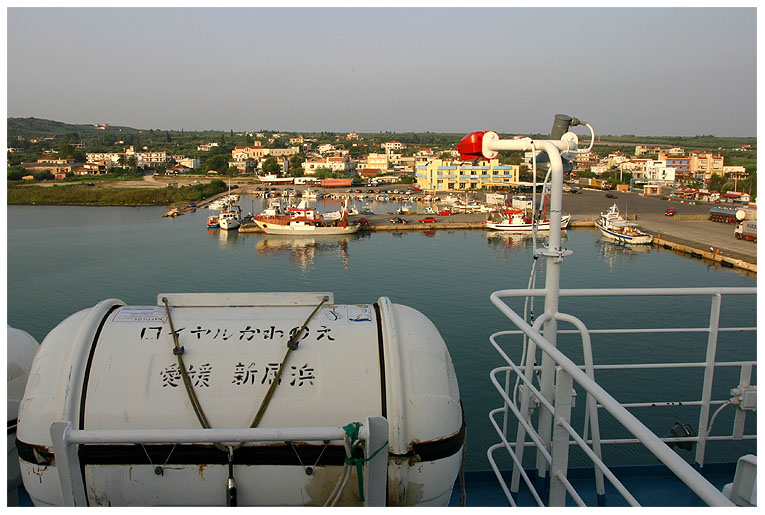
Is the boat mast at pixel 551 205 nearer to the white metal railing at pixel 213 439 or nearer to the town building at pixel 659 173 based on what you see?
the white metal railing at pixel 213 439

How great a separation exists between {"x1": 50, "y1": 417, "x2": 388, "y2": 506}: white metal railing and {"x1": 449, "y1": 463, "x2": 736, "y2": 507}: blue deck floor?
109 cm

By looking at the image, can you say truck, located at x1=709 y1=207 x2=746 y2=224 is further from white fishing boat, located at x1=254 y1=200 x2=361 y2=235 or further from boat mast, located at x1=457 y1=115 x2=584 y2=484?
boat mast, located at x1=457 y1=115 x2=584 y2=484

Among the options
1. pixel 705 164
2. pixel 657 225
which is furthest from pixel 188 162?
pixel 705 164

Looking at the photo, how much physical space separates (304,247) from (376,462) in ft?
99.3

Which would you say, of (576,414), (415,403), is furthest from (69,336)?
(576,414)

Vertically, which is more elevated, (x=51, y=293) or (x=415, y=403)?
(x=415, y=403)

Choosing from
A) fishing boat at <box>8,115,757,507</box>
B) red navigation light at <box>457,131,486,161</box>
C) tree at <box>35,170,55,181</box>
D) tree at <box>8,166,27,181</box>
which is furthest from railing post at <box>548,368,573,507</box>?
tree at <box>35,170,55,181</box>

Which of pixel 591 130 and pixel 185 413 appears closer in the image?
pixel 185 413

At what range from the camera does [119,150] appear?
11319cm

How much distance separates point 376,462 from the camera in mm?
1855

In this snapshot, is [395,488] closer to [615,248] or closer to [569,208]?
[615,248]

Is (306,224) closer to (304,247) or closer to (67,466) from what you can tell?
(304,247)

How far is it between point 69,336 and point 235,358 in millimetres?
631

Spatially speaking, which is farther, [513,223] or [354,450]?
[513,223]
